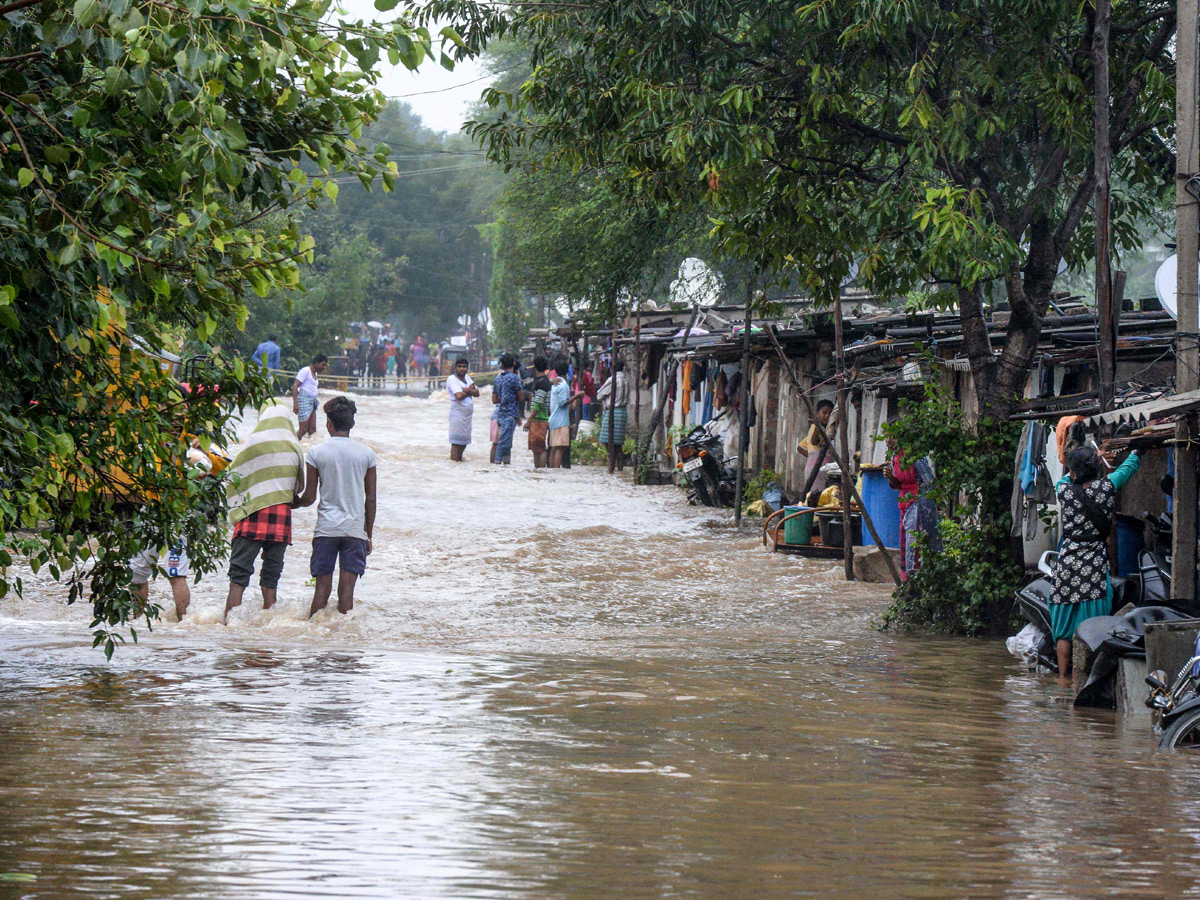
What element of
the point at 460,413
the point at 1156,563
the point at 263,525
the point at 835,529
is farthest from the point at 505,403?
the point at 1156,563

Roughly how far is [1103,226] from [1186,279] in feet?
2.35

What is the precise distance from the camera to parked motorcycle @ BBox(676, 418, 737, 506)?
20734 millimetres

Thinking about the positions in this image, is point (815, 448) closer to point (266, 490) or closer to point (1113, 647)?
point (266, 490)

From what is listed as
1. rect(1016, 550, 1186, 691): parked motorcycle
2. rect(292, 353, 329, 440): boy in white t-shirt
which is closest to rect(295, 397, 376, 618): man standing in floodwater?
rect(1016, 550, 1186, 691): parked motorcycle

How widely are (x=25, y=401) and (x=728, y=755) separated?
3.27 metres

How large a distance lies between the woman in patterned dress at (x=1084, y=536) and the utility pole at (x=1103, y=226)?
680 millimetres

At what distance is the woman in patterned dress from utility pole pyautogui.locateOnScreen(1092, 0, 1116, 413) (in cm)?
68

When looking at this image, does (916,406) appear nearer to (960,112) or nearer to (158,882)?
(960,112)

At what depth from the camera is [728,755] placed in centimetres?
616

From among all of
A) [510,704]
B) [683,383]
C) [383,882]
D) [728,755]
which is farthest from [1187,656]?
[683,383]

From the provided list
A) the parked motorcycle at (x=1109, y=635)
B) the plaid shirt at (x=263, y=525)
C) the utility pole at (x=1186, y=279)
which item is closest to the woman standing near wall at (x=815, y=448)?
the parked motorcycle at (x=1109, y=635)

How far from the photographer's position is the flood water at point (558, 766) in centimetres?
423

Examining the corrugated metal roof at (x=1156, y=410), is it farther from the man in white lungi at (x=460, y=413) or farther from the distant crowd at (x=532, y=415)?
the man in white lungi at (x=460, y=413)

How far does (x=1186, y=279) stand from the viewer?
9383 mm
